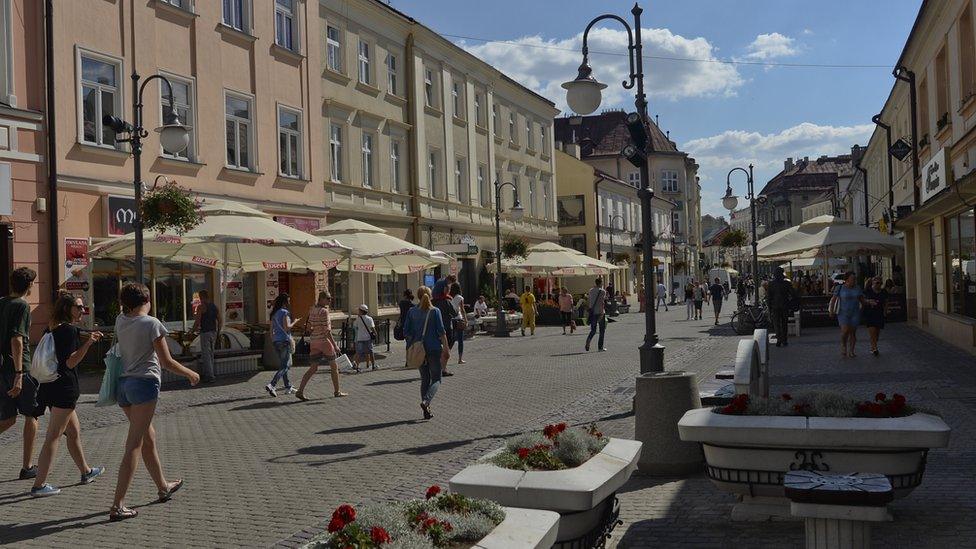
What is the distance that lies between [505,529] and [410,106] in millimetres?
27297

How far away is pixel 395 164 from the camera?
29.5 metres

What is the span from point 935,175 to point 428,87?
1787cm

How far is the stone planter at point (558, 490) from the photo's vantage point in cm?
448

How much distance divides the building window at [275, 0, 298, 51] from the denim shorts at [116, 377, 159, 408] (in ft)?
59.1

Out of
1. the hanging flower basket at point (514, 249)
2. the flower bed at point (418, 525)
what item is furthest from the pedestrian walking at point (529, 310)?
the flower bed at point (418, 525)

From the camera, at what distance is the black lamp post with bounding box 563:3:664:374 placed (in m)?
10.1

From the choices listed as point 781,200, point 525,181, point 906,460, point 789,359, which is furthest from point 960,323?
point 781,200

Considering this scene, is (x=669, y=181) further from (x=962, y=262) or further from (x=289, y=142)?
(x=962, y=262)

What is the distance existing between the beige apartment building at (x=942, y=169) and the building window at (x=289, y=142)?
49.5 ft

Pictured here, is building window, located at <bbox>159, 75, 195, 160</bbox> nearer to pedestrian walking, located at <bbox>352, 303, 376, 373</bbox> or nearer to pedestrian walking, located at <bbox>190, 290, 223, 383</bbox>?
pedestrian walking, located at <bbox>190, 290, 223, 383</bbox>

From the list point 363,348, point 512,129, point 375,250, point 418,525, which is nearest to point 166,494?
point 418,525

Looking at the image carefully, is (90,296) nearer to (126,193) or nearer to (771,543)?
(126,193)

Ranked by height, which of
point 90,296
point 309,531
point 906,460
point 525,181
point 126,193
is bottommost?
point 309,531

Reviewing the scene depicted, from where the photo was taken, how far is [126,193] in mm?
18203
